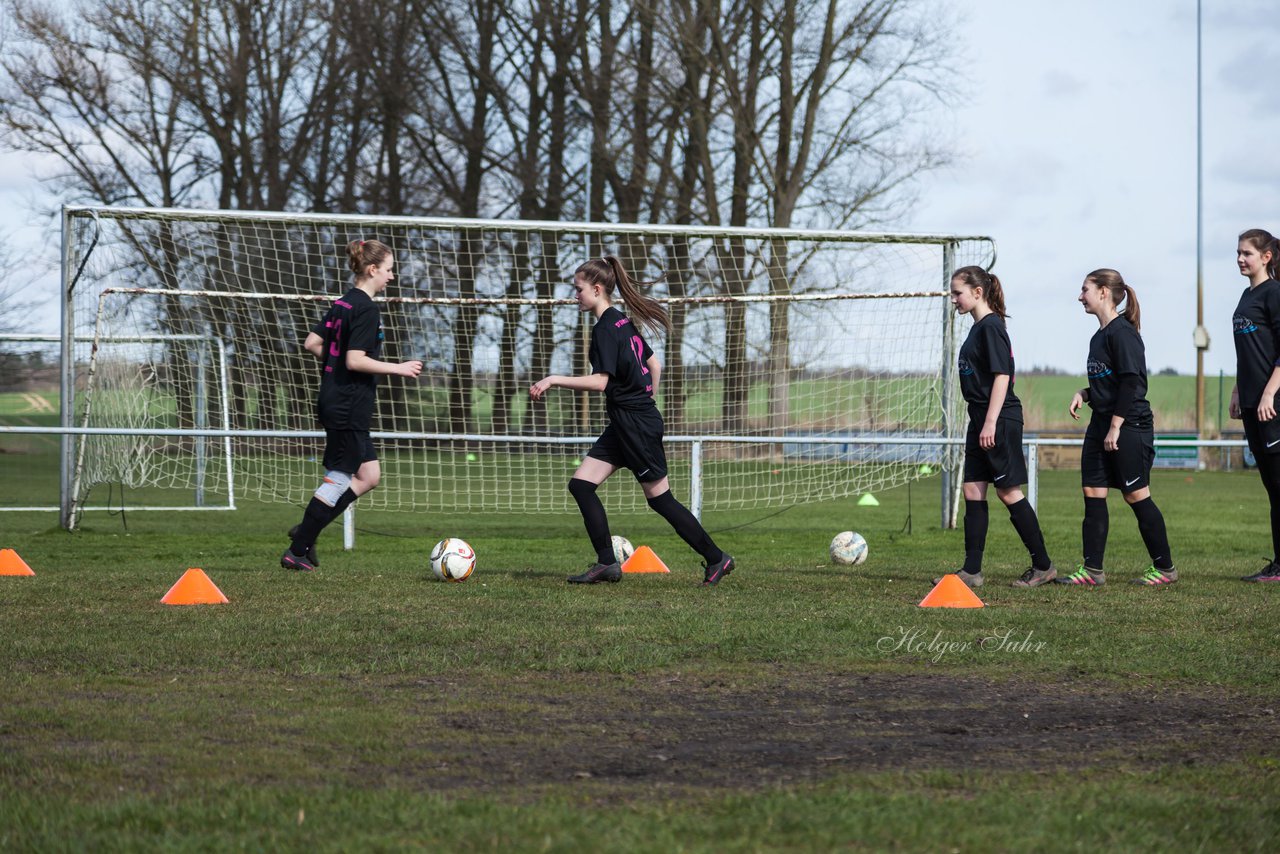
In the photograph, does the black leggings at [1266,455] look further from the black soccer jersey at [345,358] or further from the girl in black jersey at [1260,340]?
the black soccer jersey at [345,358]

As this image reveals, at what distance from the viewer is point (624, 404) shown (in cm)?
768

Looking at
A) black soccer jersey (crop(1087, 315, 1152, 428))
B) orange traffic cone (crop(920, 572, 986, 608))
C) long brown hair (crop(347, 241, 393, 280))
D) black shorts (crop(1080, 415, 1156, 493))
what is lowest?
orange traffic cone (crop(920, 572, 986, 608))

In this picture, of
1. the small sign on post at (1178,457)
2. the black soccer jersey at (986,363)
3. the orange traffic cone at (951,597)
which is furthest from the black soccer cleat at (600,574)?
the small sign on post at (1178,457)

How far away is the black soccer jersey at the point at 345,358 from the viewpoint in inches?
316

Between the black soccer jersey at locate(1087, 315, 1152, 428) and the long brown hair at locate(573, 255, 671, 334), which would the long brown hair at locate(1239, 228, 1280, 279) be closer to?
the black soccer jersey at locate(1087, 315, 1152, 428)

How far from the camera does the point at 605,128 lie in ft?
97.6

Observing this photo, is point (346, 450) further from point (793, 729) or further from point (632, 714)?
point (793, 729)

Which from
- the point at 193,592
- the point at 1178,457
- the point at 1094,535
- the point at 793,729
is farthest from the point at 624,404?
the point at 1178,457

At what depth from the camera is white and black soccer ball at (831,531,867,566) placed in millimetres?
9438

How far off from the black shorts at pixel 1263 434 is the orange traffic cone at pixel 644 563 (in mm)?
3667

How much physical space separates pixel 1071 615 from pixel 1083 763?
3.05m

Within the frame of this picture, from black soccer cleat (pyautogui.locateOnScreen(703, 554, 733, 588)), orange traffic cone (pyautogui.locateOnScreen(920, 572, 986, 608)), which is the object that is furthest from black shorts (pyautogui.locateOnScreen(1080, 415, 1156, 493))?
black soccer cleat (pyautogui.locateOnScreen(703, 554, 733, 588))

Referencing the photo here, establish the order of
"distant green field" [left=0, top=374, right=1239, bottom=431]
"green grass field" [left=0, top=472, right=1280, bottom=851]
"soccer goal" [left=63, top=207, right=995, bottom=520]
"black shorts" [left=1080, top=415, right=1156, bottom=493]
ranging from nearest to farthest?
"green grass field" [left=0, top=472, right=1280, bottom=851], "black shorts" [left=1080, top=415, right=1156, bottom=493], "soccer goal" [left=63, top=207, right=995, bottom=520], "distant green field" [left=0, top=374, right=1239, bottom=431]

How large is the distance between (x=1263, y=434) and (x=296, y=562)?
574 cm
